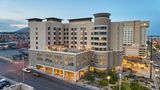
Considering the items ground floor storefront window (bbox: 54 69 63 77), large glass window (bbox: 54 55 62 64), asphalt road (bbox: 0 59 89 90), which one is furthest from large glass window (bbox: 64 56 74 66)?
asphalt road (bbox: 0 59 89 90)

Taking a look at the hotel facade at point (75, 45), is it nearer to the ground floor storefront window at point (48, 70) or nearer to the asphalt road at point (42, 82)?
the ground floor storefront window at point (48, 70)

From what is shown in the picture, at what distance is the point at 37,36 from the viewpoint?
62469 millimetres

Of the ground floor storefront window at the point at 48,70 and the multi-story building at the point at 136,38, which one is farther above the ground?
the multi-story building at the point at 136,38

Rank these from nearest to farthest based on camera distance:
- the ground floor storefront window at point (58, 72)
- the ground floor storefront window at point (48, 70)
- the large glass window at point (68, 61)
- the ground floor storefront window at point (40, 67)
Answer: the large glass window at point (68, 61) < the ground floor storefront window at point (58, 72) < the ground floor storefront window at point (48, 70) < the ground floor storefront window at point (40, 67)

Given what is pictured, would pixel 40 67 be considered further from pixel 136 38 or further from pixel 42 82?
pixel 136 38

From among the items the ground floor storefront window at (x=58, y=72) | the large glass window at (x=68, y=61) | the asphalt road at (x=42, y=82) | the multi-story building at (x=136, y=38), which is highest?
the multi-story building at (x=136, y=38)

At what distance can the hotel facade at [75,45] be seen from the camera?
52606mm

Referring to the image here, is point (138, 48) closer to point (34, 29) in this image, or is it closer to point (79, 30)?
point (79, 30)

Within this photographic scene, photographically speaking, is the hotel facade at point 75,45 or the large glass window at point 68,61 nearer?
the large glass window at point 68,61

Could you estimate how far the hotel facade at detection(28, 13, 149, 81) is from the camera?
52.6 meters

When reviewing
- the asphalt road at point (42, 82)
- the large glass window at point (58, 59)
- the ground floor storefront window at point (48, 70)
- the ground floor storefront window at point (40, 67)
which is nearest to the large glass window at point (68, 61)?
the large glass window at point (58, 59)

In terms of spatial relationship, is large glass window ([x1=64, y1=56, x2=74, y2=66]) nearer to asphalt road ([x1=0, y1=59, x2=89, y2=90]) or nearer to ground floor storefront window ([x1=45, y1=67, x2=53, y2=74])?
asphalt road ([x1=0, y1=59, x2=89, y2=90])

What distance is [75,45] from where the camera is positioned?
6800cm

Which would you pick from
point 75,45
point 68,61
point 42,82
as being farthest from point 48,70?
point 75,45
